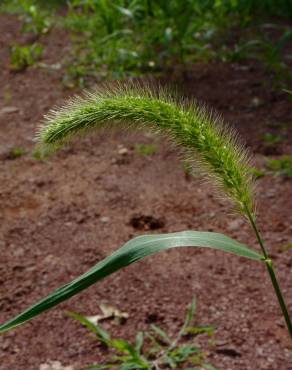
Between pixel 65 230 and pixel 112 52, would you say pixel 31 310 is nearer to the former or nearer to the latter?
pixel 65 230

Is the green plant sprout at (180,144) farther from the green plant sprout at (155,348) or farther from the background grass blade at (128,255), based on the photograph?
the green plant sprout at (155,348)

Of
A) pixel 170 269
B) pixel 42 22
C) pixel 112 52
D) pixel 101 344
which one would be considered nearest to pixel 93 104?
pixel 101 344

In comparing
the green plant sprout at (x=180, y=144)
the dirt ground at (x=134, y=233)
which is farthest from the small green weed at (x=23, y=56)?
the green plant sprout at (x=180, y=144)

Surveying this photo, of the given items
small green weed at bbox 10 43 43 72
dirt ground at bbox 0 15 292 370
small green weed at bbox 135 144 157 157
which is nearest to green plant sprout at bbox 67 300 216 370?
dirt ground at bbox 0 15 292 370

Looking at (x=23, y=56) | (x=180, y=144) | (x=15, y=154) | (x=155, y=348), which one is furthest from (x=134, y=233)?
(x=23, y=56)

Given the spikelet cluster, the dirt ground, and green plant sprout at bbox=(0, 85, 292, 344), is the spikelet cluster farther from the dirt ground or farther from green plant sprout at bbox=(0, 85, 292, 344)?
the dirt ground
